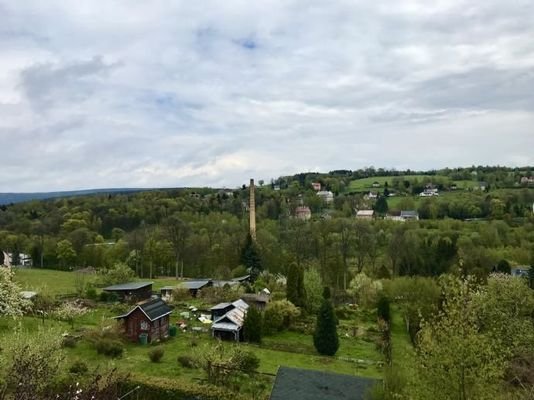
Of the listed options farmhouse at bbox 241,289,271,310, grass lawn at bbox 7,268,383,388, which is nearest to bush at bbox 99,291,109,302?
grass lawn at bbox 7,268,383,388

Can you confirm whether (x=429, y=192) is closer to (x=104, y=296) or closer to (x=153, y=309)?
(x=104, y=296)

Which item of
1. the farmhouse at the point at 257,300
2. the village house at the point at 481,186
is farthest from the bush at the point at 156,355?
the village house at the point at 481,186

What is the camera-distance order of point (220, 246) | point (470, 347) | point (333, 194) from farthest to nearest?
point (333, 194), point (220, 246), point (470, 347)

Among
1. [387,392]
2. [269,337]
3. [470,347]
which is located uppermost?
[470,347]

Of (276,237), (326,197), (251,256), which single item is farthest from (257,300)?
(326,197)

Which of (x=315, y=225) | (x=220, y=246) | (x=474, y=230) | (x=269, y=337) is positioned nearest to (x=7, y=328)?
(x=269, y=337)

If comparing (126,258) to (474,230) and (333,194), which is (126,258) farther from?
(333,194)

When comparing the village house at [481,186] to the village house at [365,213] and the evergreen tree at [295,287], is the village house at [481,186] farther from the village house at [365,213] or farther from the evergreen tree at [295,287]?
the evergreen tree at [295,287]
